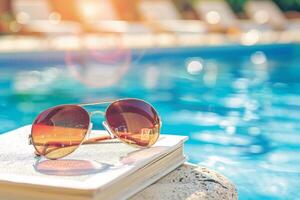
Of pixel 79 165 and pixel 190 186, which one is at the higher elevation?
pixel 79 165

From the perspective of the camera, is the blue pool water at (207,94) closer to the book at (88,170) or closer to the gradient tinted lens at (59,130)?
the book at (88,170)

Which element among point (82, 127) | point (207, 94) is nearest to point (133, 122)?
point (82, 127)

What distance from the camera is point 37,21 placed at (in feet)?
34.6

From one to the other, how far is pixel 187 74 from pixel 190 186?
7.34 m

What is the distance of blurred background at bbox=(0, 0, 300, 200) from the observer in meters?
4.75

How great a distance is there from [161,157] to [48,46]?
8.59m

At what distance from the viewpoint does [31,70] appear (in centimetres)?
921

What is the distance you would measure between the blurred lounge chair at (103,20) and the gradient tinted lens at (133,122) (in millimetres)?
8670

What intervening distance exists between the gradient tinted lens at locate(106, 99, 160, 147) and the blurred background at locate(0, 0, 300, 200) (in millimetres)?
1791

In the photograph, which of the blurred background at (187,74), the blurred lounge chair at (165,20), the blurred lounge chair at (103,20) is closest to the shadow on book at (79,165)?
the blurred background at (187,74)

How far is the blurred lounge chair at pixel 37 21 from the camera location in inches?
395

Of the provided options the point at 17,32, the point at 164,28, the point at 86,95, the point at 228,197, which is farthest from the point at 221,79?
the point at 228,197

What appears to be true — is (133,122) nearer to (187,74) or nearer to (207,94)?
(207,94)

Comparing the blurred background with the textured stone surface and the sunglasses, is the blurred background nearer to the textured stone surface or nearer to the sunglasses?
the textured stone surface
